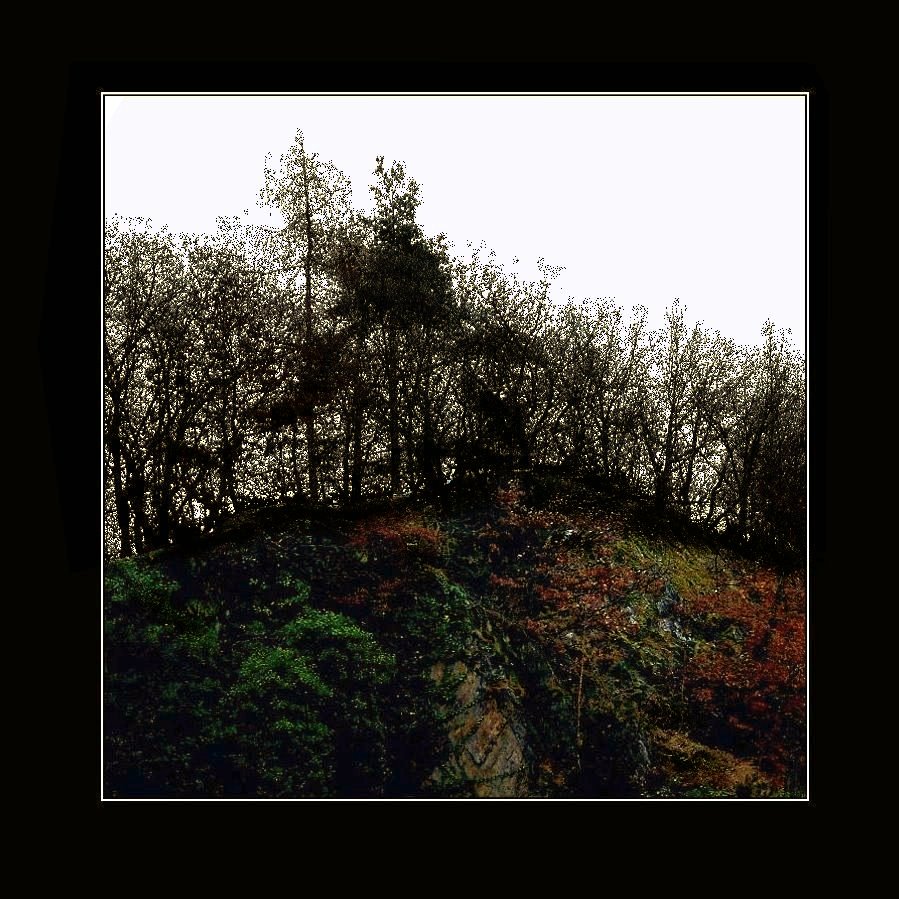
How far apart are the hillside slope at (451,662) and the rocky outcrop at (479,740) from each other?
1 centimetres

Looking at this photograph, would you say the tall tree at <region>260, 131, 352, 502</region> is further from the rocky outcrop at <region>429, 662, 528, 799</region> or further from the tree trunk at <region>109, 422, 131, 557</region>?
the rocky outcrop at <region>429, 662, 528, 799</region>

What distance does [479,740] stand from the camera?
761 centimetres

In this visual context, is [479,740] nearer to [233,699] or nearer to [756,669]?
[233,699]

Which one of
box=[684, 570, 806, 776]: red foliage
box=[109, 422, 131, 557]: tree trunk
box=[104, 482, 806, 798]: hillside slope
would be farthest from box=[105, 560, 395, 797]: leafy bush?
box=[684, 570, 806, 776]: red foliage

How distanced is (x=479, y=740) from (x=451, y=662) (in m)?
0.72

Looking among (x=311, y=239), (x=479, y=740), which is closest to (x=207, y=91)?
(x=311, y=239)

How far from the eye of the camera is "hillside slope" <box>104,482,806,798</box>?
7469 millimetres

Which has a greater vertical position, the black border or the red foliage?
the black border

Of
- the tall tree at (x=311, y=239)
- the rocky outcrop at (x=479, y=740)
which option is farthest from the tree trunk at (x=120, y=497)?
the rocky outcrop at (x=479, y=740)

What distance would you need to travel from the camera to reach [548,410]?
8594 mm

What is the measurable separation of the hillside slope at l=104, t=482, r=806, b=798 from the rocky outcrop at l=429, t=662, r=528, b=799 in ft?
0.05

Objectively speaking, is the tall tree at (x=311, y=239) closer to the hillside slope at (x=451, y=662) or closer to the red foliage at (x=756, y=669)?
the hillside slope at (x=451, y=662)
